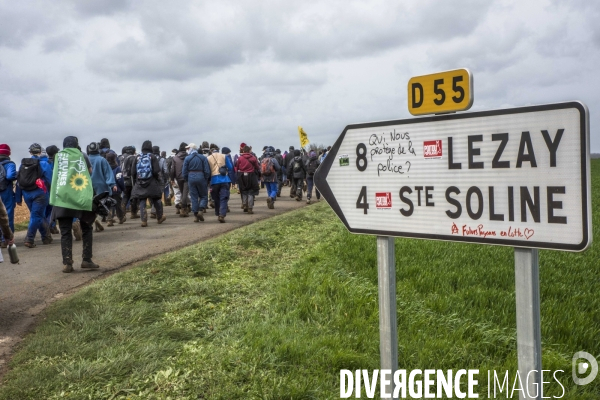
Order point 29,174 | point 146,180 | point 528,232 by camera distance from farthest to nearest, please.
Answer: point 146,180 < point 29,174 < point 528,232

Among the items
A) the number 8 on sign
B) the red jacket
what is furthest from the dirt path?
the number 8 on sign

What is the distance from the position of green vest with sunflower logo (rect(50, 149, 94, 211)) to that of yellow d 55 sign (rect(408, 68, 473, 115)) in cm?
669

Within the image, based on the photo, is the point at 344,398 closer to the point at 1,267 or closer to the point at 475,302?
→ the point at 475,302

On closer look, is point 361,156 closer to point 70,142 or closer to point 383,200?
point 383,200

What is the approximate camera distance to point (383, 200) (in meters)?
2.47

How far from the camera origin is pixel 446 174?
7.39 ft

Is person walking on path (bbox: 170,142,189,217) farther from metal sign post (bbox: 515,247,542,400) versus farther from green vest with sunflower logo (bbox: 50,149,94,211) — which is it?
metal sign post (bbox: 515,247,542,400)

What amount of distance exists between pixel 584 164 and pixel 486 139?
375 millimetres

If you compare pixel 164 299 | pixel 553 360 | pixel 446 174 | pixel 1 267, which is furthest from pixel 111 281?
pixel 446 174

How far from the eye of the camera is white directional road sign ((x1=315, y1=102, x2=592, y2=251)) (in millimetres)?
1884

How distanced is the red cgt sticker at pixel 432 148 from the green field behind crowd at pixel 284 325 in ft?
6.55

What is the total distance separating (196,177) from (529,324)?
12.7 m

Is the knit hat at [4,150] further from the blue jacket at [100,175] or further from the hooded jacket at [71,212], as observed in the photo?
the hooded jacket at [71,212]

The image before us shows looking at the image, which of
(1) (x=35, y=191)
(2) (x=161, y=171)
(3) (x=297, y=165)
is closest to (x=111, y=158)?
(2) (x=161, y=171)
